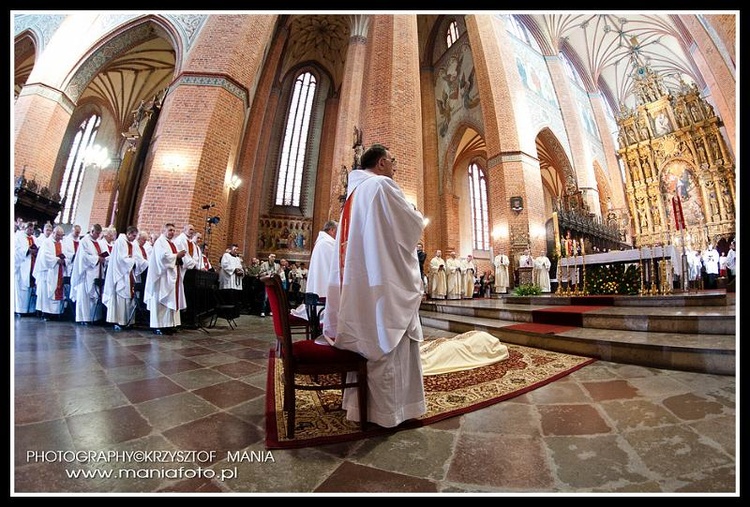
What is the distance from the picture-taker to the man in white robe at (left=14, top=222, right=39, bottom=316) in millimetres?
6277

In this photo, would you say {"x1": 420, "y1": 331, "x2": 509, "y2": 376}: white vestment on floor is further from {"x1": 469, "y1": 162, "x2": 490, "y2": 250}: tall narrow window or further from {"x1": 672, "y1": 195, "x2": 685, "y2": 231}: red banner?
{"x1": 469, "y1": 162, "x2": 490, "y2": 250}: tall narrow window

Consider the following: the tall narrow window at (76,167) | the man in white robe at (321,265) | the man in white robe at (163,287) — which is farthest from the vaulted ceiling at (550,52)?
the man in white robe at (321,265)

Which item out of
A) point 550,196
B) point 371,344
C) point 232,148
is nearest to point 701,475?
point 371,344

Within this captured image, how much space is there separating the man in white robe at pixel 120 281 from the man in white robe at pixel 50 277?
163 cm

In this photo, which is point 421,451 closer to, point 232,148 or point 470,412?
point 470,412

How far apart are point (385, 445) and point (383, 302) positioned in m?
0.66

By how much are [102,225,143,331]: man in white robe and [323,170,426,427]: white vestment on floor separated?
502cm

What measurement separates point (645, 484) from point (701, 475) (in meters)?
0.25

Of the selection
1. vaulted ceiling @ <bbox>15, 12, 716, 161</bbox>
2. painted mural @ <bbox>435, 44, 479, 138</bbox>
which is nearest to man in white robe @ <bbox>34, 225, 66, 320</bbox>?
vaulted ceiling @ <bbox>15, 12, 716, 161</bbox>

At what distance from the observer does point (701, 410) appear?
174 cm

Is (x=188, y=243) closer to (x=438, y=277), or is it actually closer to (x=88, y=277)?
(x=88, y=277)

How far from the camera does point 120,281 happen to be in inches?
198

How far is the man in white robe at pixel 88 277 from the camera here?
214 inches

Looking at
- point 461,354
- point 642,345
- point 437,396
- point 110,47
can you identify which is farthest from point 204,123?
point 642,345
